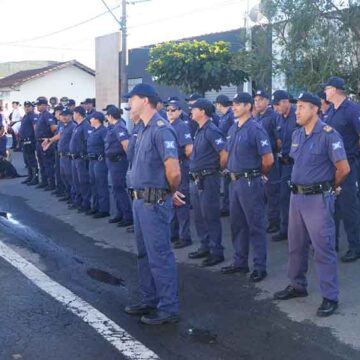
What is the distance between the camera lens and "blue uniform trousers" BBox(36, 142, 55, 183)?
12.9m

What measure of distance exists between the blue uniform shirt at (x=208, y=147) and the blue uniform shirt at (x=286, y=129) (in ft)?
4.61

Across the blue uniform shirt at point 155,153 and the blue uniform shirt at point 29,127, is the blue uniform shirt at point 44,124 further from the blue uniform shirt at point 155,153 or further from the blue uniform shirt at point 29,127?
the blue uniform shirt at point 155,153

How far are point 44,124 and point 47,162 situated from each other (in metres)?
0.83

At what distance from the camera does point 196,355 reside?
14.5ft

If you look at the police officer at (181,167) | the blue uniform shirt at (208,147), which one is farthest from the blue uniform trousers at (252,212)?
the police officer at (181,167)

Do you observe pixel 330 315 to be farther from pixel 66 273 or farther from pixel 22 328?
pixel 66 273

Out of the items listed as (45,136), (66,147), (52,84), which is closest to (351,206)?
(66,147)

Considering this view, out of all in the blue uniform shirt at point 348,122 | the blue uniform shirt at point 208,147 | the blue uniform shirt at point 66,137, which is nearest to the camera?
the blue uniform shirt at point 348,122

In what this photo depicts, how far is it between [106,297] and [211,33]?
1555 centimetres

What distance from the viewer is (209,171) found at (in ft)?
22.7

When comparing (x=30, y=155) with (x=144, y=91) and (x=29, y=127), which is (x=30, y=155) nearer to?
(x=29, y=127)

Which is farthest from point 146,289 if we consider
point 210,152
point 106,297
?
point 210,152

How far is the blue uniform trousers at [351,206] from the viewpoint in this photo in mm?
6727

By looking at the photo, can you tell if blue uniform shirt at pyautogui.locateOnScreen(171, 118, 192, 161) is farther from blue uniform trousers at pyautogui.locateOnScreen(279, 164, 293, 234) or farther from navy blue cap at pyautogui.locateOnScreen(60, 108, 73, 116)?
navy blue cap at pyautogui.locateOnScreen(60, 108, 73, 116)
